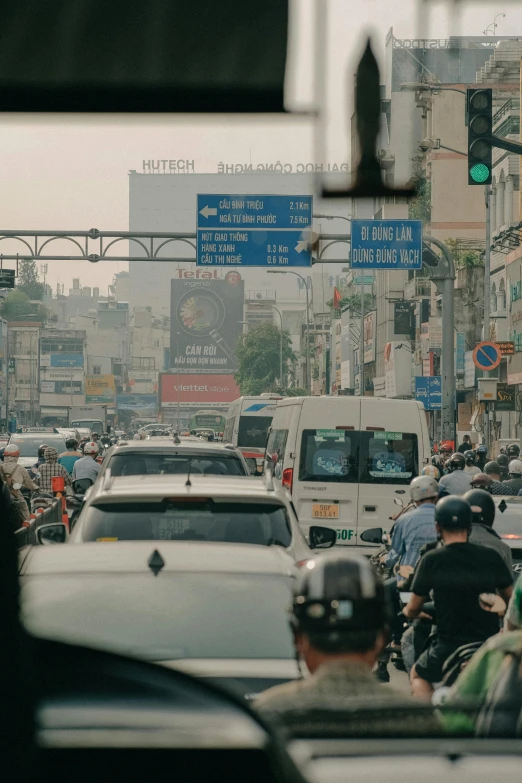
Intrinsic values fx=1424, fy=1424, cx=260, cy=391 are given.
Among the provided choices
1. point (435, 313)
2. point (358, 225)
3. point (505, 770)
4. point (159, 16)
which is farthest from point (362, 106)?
point (435, 313)

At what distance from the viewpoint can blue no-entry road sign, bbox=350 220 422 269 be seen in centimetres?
3098

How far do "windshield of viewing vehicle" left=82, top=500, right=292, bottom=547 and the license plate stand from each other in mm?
10992

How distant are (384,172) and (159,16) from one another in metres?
0.97

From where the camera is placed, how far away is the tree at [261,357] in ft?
445

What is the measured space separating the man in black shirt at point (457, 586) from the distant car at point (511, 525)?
617cm

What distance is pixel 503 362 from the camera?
50812mm

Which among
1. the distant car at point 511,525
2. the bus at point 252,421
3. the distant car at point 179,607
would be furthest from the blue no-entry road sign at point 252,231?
the distant car at point 179,607

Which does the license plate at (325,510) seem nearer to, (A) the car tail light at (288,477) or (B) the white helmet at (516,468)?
(A) the car tail light at (288,477)

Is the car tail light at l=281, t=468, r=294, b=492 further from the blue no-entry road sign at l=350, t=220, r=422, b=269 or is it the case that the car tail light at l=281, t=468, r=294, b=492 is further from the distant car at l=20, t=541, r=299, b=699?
the distant car at l=20, t=541, r=299, b=699

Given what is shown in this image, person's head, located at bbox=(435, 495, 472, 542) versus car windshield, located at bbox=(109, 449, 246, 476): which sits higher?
car windshield, located at bbox=(109, 449, 246, 476)

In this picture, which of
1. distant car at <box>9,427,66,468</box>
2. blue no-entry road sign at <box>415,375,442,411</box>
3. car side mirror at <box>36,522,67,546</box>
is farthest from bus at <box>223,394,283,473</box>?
car side mirror at <box>36,522,67,546</box>

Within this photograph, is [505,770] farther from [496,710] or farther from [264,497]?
[264,497]

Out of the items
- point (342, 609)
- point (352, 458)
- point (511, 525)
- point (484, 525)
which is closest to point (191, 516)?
point (484, 525)

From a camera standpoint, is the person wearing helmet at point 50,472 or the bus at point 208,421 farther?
the bus at point 208,421
